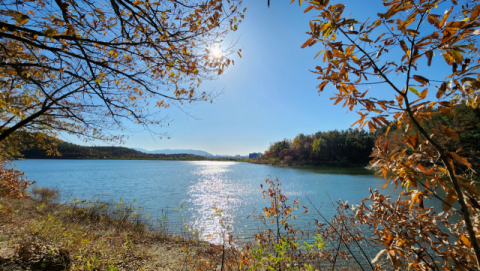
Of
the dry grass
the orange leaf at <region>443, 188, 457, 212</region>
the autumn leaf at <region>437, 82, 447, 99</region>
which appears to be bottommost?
the dry grass

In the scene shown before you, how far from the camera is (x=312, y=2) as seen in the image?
111cm

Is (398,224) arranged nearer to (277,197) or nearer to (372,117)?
(372,117)

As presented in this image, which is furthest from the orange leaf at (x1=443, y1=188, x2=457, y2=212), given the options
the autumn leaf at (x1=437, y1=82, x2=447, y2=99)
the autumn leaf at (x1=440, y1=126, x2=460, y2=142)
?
the autumn leaf at (x1=437, y1=82, x2=447, y2=99)

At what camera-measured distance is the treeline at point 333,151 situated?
63281 mm

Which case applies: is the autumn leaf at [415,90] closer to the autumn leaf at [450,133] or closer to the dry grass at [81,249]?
the autumn leaf at [450,133]

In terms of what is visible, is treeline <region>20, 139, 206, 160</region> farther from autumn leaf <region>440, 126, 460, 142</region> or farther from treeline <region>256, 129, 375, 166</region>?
autumn leaf <region>440, 126, 460, 142</region>

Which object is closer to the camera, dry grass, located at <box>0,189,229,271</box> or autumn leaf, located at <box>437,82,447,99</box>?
autumn leaf, located at <box>437,82,447,99</box>

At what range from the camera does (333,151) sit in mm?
69125

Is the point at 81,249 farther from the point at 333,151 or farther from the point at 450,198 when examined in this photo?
the point at 333,151

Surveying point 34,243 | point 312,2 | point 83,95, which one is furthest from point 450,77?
point 83,95

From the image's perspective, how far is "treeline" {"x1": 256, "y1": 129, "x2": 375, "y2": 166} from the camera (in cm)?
6328

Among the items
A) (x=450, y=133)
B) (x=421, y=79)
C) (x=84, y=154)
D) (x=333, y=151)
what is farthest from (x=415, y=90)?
(x=84, y=154)

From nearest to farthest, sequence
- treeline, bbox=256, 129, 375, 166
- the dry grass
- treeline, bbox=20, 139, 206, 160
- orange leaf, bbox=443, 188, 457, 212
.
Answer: orange leaf, bbox=443, 188, 457, 212 → the dry grass → treeline, bbox=20, 139, 206, 160 → treeline, bbox=256, 129, 375, 166

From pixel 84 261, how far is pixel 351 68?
4859 mm
